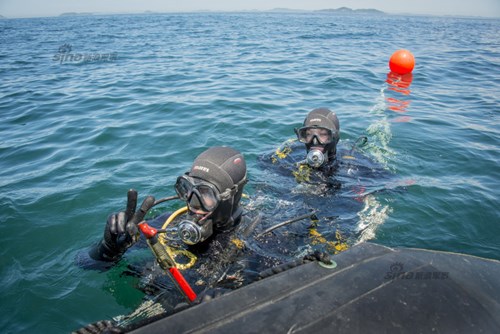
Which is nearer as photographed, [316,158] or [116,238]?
[116,238]

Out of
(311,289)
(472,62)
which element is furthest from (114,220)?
(472,62)

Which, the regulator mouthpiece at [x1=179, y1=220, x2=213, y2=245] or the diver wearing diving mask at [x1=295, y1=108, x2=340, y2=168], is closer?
the regulator mouthpiece at [x1=179, y1=220, x2=213, y2=245]

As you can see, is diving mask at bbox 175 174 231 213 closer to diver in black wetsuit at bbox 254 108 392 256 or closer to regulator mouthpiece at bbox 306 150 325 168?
diver in black wetsuit at bbox 254 108 392 256

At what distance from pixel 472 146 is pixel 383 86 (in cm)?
535

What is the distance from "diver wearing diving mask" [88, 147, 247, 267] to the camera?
2.74 metres

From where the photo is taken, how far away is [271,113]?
8.95 meters

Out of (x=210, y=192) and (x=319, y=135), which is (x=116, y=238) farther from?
(x=319, y=135)

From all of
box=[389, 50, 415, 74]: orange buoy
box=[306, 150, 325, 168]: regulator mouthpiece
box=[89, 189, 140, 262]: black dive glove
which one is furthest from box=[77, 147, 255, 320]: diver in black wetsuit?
box=[389, 50, 415, 74]: orange buoy

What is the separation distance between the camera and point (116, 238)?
2.73 meters

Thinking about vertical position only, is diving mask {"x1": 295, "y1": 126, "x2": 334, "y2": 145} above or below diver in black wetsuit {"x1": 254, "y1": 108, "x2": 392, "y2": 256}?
above

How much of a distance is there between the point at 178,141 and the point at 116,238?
15.5 feet

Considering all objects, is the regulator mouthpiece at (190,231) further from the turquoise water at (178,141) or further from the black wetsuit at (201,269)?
the turquoise water at (178,141)

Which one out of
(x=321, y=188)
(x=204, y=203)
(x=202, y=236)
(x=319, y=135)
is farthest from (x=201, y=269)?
(x=319, y=135)

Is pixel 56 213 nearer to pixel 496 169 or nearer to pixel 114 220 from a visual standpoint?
pixel 114 220
